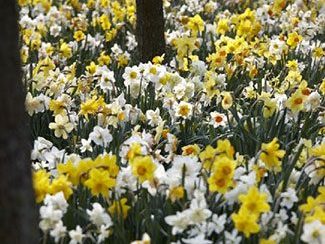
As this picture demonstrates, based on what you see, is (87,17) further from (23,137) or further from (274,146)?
(23,137)

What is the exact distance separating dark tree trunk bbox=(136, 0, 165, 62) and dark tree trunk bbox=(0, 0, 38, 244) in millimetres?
3554

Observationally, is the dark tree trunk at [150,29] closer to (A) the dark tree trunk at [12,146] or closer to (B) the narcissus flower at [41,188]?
(B) the narcissus flower at [41,188]

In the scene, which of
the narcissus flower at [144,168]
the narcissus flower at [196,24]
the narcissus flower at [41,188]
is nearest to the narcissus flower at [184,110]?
the narcissus flower at [144,168]

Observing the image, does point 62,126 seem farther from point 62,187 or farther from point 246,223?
point 246,223

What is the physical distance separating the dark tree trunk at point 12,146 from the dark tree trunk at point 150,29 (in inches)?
140

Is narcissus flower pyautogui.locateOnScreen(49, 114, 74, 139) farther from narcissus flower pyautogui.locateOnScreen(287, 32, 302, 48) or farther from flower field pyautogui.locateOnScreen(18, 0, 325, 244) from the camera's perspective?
narcissus flower pyautogui.locateOnScreen(287, 32, 302, 48)

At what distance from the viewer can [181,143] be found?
146 inches

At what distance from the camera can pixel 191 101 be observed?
415cm

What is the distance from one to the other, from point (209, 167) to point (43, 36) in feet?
14.1

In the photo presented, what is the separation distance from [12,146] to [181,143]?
6.21 ft

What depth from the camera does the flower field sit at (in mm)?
2412

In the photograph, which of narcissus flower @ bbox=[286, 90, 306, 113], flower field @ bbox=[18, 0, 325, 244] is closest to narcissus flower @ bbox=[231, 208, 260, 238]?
flower field @ bbox=[18, 0, 325, 244]

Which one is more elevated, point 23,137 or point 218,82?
point 218,82

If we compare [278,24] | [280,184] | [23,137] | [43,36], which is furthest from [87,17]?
[23,137]
